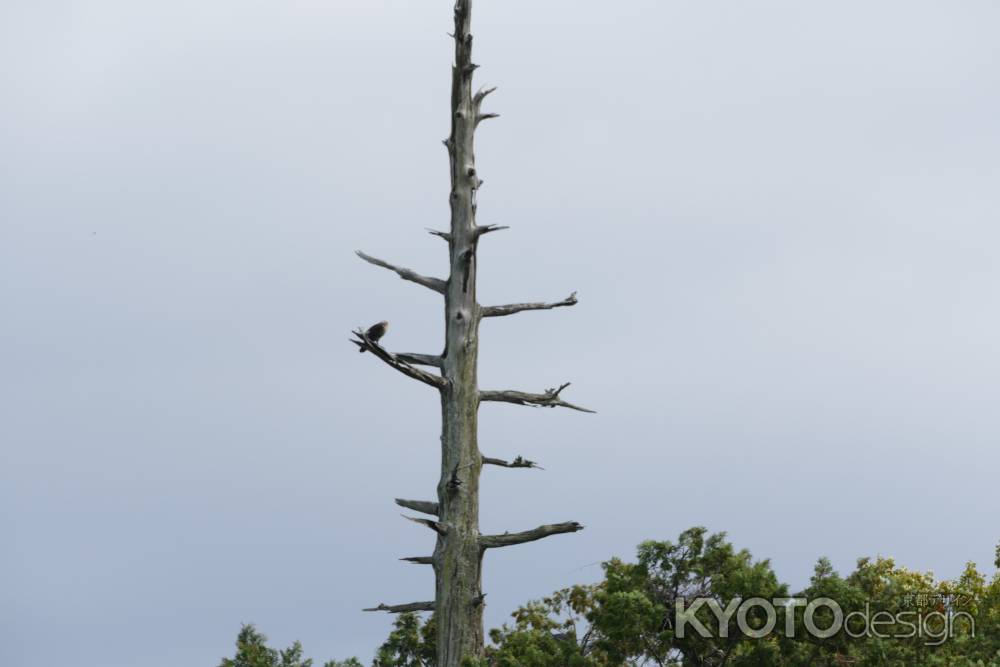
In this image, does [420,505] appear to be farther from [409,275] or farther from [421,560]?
[409,275]

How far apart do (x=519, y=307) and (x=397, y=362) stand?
103 inches

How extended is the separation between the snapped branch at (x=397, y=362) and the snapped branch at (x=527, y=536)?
7.65 feet

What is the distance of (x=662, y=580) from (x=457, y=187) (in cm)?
667

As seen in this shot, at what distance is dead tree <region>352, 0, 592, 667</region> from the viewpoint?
1866 centimetres

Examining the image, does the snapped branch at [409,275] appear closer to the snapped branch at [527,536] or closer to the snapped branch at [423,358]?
the snapped branch at [423,358]

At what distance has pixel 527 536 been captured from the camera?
749 inches

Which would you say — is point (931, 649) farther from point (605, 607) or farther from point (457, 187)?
point (457, 187)

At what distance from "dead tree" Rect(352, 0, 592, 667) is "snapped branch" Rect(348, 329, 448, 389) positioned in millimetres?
14

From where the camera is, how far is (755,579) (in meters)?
17.6

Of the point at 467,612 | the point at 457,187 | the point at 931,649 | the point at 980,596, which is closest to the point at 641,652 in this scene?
the point at 467,612

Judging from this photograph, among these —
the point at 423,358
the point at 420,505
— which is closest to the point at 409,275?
the point at 423,358

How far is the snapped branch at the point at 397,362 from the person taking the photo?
59.1 feet

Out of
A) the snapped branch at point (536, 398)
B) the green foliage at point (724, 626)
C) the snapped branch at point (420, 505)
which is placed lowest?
the green foliage at point (724, 626)

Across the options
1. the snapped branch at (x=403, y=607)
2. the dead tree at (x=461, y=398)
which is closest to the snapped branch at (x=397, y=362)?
the dead tree at (x=461, y=398)
